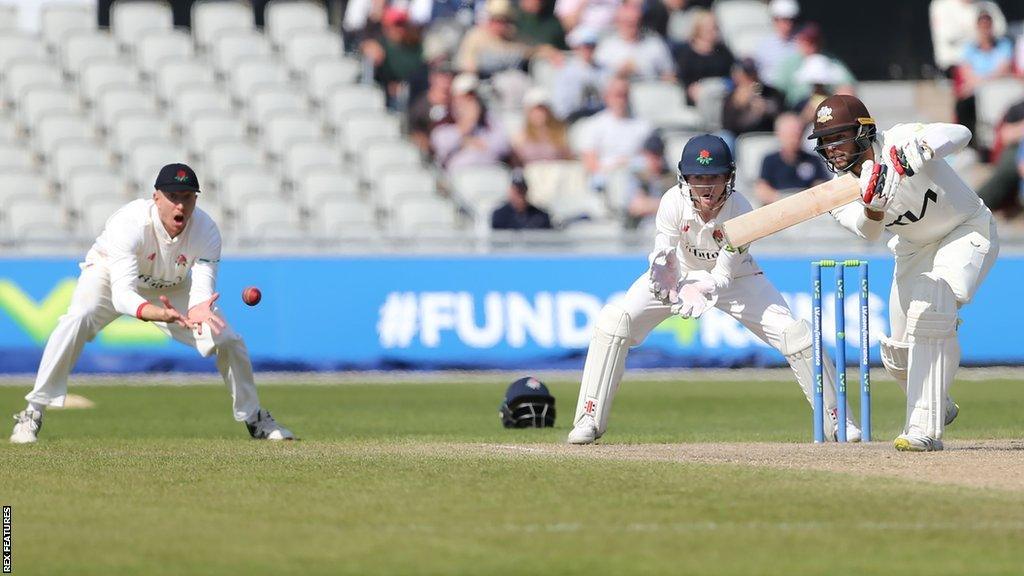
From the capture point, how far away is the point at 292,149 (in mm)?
20422

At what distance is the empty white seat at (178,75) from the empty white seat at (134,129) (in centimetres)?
45

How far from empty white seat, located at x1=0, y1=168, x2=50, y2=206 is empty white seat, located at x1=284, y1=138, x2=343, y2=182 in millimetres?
2736

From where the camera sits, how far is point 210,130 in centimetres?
2089

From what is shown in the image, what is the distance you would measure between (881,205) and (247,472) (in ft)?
11.5

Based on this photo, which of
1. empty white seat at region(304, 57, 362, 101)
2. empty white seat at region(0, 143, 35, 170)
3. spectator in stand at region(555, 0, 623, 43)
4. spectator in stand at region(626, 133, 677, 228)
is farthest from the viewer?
spectator in stand at region(555, 0, 623, 43)

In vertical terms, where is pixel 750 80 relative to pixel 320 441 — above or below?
above

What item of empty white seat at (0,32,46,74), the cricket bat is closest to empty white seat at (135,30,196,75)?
empty white seat at (0,32,46,74)

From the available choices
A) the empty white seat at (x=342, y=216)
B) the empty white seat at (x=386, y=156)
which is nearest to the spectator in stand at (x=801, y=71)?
the empty white seat at (x=386, y=156)

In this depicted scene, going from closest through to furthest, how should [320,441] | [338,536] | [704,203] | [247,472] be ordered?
1. [338,536]
2. [247,472]
3. [704,203]
4. [320,441]

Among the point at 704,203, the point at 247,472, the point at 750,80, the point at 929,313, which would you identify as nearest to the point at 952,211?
the point at 929,313

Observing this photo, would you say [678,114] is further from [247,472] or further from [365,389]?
[247,472]

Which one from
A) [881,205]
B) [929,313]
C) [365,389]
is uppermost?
[881,205]

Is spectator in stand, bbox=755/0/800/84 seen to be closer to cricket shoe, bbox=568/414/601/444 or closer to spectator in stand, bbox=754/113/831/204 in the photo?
spectator in stand, bbox=754/113/831/204

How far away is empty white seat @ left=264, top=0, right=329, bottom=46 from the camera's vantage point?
2223 cm
